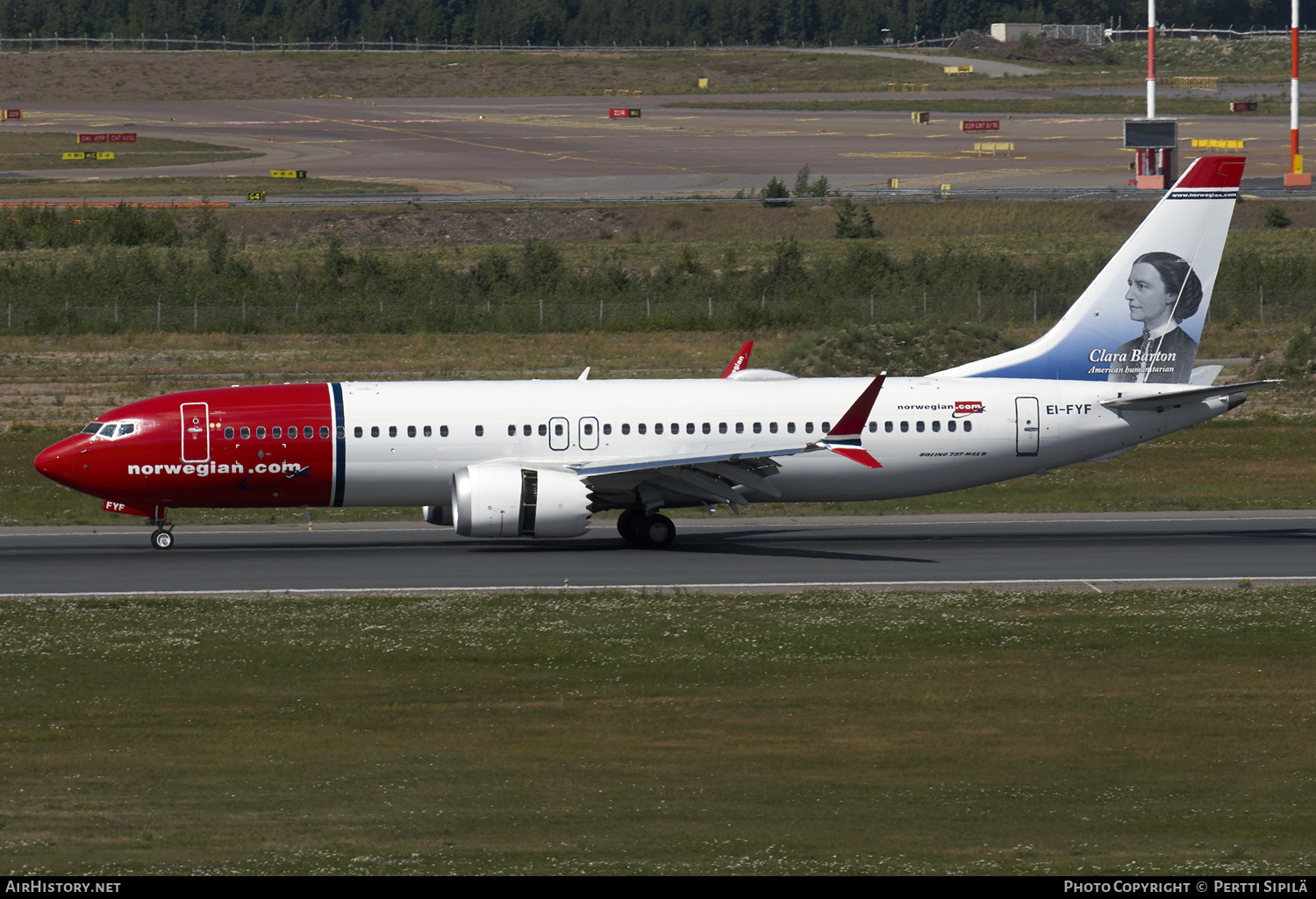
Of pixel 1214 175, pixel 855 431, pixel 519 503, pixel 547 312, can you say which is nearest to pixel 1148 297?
pixel 1214 175

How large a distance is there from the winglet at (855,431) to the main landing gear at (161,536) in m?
15.3

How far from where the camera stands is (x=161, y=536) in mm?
37844

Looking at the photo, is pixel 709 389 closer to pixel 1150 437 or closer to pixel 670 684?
pixel 1150 437

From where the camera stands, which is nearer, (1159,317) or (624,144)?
(1159,317)

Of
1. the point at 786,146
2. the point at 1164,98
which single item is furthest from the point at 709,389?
the point at 1164,98

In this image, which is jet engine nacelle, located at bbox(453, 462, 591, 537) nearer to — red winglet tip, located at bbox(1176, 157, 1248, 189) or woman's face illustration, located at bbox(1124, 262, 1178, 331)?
woman's face illustration, located at bbox(1124, 262, 1178, 331)

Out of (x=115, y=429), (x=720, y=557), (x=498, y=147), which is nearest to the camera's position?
(x=115, y=429)

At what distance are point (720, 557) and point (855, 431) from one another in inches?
168

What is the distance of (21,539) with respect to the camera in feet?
130

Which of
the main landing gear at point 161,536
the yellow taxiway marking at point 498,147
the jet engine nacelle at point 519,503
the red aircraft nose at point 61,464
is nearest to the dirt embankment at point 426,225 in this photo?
the yellow taxiway marking at point 498,147

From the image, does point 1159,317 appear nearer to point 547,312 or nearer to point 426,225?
point 547,312

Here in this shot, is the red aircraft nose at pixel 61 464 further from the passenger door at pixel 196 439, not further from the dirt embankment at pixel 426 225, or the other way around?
the dirt embankment at pixel 426 225

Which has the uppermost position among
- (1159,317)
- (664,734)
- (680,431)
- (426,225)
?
(426,225)

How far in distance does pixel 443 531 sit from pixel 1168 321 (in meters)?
18.6
